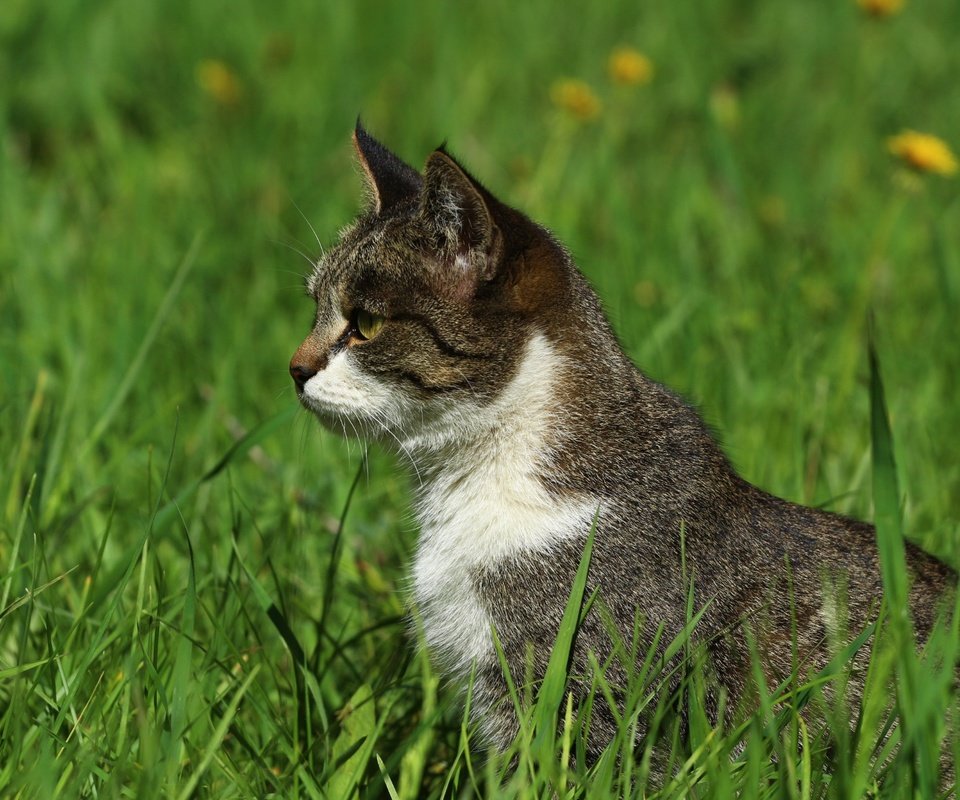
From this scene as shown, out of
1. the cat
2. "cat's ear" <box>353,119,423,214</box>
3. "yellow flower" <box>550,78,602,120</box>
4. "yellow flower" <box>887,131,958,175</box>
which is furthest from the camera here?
"yellow flower" <box>550,78,602,120</box>

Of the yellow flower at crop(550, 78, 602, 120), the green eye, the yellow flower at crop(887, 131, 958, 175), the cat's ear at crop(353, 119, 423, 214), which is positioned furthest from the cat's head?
the yellow flower at crop(550, 78, 602, 120)

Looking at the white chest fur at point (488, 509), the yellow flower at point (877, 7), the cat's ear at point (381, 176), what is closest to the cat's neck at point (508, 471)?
the white chest fur at point (488, 509)

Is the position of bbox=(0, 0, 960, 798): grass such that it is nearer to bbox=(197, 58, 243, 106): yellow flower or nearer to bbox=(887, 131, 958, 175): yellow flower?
bbox=(197, 58, 243, 106): yellow flower

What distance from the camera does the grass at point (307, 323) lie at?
2463 mm

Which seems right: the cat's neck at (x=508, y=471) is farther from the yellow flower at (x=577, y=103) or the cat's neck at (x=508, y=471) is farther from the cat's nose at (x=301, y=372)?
the yellow flower at (x=577, y=103)

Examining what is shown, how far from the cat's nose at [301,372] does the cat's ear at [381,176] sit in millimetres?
535

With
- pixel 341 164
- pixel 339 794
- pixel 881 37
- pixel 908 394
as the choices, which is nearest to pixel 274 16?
pixel 341 164

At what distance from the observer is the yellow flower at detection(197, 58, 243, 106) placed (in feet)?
20.3

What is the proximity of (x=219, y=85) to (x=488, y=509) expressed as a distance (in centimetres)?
404

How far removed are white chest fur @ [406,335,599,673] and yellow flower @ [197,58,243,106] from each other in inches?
151

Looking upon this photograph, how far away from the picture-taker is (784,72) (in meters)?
7.36

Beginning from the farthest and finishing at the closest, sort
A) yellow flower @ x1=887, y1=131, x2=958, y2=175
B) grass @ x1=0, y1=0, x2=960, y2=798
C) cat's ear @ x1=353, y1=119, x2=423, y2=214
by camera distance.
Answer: yellow flower @ x1=887, y1=131, x2=958, y2=175, cat's ear @ x1=353, y1=119, x2=423, y2=214, grass @ x1=0, y1=0, x2=960, y2=798

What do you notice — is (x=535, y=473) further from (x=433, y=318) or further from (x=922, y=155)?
(x=922, y=155)

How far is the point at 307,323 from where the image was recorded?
15.8 ft
